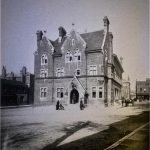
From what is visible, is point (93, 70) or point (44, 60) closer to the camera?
point (93, 70)

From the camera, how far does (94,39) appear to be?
3.26 meters

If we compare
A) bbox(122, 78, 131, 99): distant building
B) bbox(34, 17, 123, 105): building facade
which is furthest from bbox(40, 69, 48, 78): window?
bbox(122, 78, 131, 99): distant building

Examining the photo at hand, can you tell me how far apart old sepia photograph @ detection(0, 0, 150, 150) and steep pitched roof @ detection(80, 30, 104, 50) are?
0.04ft

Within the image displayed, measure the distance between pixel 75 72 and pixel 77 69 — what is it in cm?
4

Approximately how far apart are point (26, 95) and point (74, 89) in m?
0.57

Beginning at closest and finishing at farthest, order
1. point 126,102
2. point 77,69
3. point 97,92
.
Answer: point 97,92 → point 77,69 → point 126,102

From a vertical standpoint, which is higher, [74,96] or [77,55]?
[77,55]

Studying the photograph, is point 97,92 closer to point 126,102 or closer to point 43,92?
point 126,102

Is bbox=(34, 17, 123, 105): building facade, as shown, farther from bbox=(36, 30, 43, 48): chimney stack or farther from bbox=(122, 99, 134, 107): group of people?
bbox=(122, 99, 134, 107): group of people

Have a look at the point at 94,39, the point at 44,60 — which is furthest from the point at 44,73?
the point at 94,39

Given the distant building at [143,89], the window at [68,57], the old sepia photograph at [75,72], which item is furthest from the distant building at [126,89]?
the window at [68,57]

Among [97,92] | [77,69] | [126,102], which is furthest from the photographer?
[126,102]

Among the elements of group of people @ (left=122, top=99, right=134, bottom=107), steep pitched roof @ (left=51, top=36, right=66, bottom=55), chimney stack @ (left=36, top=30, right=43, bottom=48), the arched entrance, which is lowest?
group of people @ (left=122, top=99, right=134, bottom=107)

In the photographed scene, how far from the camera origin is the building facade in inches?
127
